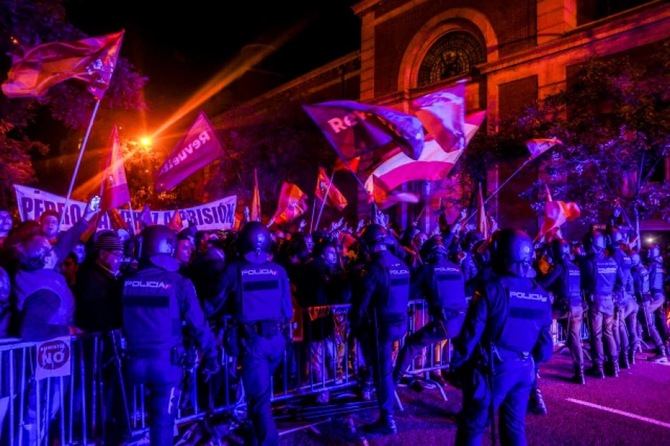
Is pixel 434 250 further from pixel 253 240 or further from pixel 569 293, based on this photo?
pixel 253 240

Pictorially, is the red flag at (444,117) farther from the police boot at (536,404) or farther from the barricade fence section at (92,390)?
the police boot at (536,404)

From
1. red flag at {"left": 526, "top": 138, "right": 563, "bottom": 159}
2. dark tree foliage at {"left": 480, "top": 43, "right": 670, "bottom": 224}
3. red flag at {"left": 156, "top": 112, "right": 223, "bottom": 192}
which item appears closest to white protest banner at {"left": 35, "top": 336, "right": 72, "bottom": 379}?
red flag at {"left": 156, "top": 112, "right": 223, "bottom": 192}

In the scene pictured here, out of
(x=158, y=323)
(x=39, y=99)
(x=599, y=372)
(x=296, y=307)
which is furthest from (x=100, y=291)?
(x=599, y=372)

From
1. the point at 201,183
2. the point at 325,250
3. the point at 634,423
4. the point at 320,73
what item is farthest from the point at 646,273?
the point at 201,183

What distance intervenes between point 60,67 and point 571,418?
7.46 meters

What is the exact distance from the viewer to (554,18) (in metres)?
17.8

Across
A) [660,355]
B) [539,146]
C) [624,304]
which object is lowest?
[660,355]

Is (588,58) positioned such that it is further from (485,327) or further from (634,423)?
(485,327)

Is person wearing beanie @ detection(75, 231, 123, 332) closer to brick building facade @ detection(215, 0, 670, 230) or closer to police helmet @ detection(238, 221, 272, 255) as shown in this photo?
police helmet @ detection(238, 221, 272, 255)

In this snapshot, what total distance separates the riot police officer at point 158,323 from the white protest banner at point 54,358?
71 cm

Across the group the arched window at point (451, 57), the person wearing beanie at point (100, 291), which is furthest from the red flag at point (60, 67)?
the arched window at point (451, 57)

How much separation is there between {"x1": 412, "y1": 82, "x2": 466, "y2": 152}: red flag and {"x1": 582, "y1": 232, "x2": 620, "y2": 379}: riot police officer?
2667 millimetres

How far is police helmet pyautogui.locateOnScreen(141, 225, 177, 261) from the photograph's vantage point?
4.19m

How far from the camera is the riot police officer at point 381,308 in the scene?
5.70m
